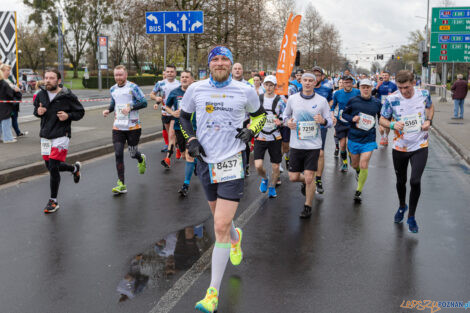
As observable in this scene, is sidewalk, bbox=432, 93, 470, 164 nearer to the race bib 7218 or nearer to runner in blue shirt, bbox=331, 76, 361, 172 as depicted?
runner in blue shirt, bbox=331, 76, 361, 172

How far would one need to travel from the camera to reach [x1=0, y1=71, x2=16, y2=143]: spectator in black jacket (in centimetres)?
1221

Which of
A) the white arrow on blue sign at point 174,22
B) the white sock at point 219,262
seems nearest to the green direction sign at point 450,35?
the white arrow on blue sign at point 174,22

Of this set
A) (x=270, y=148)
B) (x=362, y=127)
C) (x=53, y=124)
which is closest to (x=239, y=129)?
(x=270, y=148)

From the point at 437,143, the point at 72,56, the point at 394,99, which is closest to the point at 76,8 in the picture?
the point at 72,56

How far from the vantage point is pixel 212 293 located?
3713 millimetres

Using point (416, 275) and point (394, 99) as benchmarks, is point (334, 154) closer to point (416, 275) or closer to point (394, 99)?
point (394, 99)

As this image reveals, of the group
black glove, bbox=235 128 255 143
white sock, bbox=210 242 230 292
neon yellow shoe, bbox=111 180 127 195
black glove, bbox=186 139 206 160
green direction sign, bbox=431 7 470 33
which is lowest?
neon yellow shoe, bbox=111 180 127 195

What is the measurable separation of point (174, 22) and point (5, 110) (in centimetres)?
914

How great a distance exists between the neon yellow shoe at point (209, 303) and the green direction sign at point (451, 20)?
A: 2557 cm

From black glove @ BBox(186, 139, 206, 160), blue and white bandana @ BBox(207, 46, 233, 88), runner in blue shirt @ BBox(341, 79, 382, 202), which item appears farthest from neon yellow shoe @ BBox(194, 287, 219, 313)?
runner in blue shirt @ BBox(341, 79, 382, 202)

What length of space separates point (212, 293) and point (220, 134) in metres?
1.27

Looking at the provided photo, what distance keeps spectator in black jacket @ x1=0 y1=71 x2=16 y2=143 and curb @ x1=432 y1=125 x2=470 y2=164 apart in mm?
10947

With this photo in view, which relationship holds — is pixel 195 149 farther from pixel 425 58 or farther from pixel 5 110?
pixel 425 58

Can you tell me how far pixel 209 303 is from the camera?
362 cm
